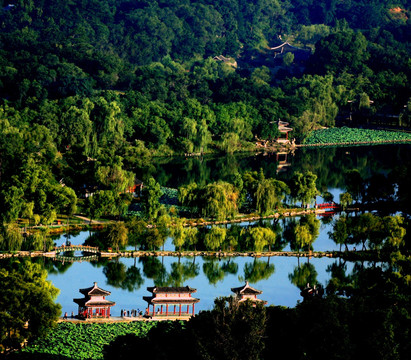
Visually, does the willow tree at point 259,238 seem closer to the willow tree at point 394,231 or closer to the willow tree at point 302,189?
the willow tree at point 394,231

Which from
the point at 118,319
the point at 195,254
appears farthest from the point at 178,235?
the point at 118,319

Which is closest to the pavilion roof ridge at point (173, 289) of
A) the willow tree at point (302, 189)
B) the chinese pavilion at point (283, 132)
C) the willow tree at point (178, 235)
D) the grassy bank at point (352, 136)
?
the willow tree at point (178, 235)

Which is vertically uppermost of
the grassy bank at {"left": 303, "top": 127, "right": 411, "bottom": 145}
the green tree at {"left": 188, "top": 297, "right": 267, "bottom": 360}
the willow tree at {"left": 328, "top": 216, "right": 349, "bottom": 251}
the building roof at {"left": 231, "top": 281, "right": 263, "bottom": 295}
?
the grassy bank at {"left": 303, "top": 127, "right": 411, "bottom": 145}

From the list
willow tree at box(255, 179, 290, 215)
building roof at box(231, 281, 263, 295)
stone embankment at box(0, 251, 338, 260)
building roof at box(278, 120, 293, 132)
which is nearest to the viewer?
building roof at box(231, 281, 263, 295)

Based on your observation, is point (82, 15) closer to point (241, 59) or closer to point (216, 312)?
point (241, 59)

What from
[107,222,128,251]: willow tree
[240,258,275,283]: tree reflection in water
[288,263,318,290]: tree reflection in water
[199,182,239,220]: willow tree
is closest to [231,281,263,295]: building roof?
[288,263,318,290]: tree reflection in water

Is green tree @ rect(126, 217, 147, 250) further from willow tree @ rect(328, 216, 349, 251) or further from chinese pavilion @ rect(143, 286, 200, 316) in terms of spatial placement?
chinese pavilion @ rect(143, 286, 200, 316)
